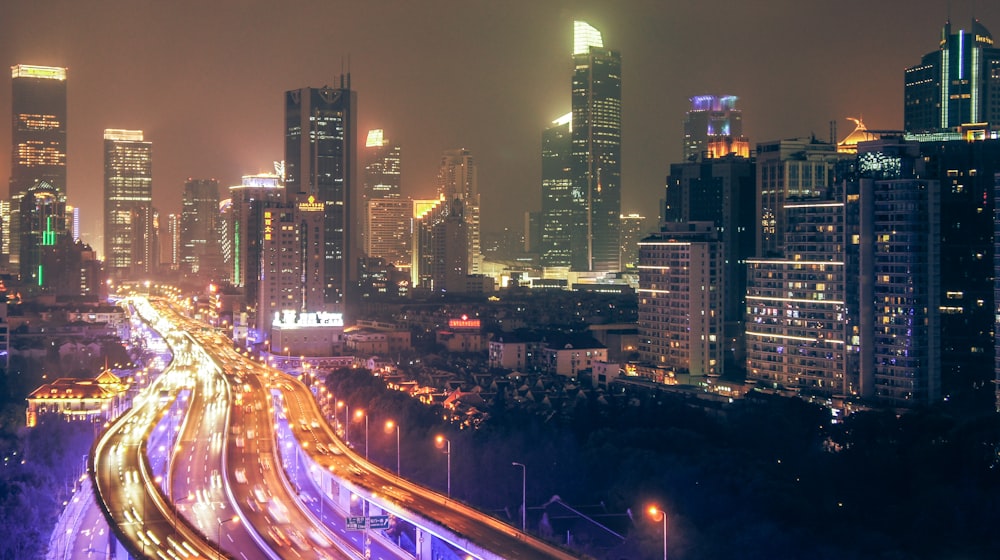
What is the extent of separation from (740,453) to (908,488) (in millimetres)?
3502

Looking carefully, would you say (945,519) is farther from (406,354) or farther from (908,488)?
(406,354)

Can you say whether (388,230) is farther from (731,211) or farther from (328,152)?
(731,211)

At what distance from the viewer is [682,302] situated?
3984cm

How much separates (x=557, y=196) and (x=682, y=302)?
57750 mm

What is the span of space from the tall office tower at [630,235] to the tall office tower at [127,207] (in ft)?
147

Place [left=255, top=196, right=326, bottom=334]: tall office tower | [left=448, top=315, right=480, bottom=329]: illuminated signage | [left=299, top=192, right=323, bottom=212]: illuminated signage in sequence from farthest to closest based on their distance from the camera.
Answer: [left=299, top=192, right=323, bottom=212]: illuminated signage
[left=255, top=196, right=326, bottom=334]: tall office tower
[left=448, top=315, right=480, bottom=329]: illuminated signage

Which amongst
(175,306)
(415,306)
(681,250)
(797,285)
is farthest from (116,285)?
(797,285)

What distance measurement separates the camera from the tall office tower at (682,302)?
38938 millimetres

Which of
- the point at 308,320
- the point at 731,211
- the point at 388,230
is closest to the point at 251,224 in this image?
the point at 308,320

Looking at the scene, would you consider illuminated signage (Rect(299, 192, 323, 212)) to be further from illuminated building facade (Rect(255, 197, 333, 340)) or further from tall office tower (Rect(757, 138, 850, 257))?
tall office tower (Rect(757, 138, 850, 257))

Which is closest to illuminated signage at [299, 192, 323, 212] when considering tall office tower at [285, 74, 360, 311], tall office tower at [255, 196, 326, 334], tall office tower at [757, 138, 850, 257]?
tall office tower at [255, 196, 326, 334]

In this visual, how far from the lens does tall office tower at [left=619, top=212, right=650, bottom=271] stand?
10156 cm

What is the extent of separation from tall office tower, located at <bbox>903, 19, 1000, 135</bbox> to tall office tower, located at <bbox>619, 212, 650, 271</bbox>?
5507 centimetres

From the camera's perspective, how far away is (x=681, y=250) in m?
40.2
